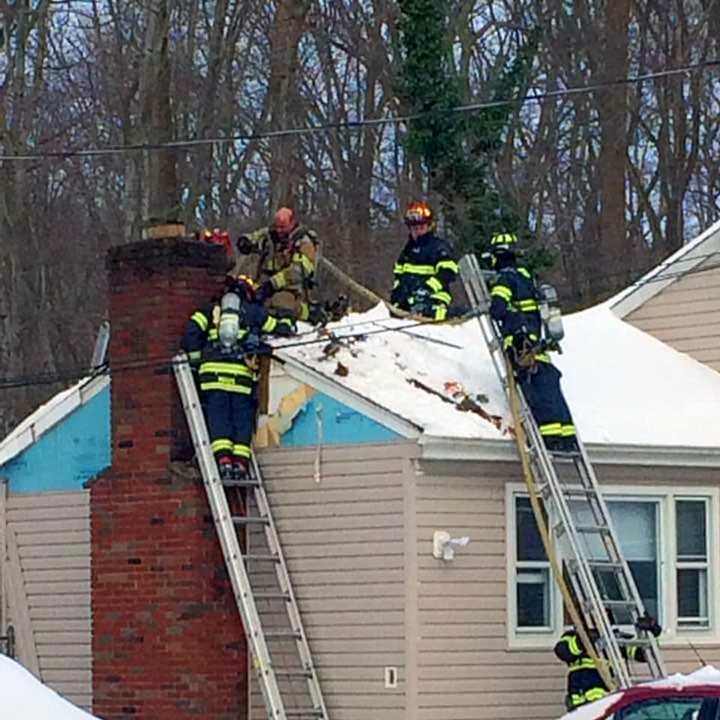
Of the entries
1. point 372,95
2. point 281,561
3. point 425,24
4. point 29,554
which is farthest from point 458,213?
point 281,561

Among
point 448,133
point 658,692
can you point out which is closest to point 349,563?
point 658,692

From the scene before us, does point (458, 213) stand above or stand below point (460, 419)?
above

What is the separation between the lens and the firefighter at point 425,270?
765 inches

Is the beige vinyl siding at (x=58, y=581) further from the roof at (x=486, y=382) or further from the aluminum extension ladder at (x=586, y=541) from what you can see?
the aluminum extension ladder at (x=586, y=541)

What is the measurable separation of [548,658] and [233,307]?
412cm

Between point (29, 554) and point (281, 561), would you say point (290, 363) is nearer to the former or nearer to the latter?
point (281, 561)

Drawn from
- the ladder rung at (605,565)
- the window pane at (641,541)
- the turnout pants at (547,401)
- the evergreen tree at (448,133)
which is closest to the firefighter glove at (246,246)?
the turnout pants at (547,401)

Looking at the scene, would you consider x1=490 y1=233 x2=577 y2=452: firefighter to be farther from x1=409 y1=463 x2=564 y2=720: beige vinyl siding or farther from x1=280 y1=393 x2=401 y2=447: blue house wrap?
x1=280 y1=393 x2=401 y2=447: blue house wrap

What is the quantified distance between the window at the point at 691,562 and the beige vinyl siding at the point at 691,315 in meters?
2.45

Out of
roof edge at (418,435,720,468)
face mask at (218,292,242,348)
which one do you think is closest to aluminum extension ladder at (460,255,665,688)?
roof edge at (418,435,720,468)

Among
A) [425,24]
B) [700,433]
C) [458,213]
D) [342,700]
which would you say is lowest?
[342,700]

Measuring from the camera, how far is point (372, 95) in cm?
3706

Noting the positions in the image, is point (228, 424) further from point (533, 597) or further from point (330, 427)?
point (533, 597)

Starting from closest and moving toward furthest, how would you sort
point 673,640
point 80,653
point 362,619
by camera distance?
1. point 362,619
2. point 673,640
3. point 80,653
